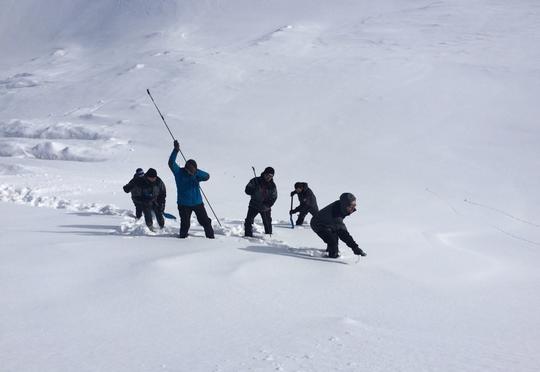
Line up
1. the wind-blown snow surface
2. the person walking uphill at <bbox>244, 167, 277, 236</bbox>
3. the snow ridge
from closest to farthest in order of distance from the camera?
1. the wind-blown snow surface
2. the person walking uphill at <bbox>244, 167, 277, 236</bbox>
3. the snow ridge

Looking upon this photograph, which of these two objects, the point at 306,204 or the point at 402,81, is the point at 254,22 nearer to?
the point at 402,81

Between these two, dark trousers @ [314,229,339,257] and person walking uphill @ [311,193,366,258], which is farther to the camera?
dark trousers @ [314,229,339,257]

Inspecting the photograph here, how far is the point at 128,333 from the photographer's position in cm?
408

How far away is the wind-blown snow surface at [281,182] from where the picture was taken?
13.6 ft

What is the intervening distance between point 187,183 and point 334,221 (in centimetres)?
241

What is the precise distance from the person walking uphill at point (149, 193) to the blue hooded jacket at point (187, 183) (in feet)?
3.16

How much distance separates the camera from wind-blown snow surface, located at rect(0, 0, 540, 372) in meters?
4.15

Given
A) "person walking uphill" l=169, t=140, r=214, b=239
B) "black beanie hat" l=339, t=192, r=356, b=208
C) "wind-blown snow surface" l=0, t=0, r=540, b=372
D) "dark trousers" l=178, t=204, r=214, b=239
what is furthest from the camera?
"dark trousers" l=178, t=204, r=214, b=239

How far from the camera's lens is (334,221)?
750cm

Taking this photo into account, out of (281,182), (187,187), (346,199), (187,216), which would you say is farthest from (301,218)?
(281,182)

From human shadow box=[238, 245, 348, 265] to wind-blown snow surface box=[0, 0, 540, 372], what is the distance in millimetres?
71

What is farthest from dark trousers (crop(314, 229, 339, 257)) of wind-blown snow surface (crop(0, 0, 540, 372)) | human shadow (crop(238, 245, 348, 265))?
wind-blown snow surface (crop(0, 0, 540, 372))

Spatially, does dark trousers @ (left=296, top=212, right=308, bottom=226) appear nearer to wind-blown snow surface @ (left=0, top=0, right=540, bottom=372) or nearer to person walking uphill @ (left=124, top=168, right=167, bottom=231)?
wind-blown snow surface @ (left=0, top=0, right=540, bottom=372)

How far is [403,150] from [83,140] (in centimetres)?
1302
